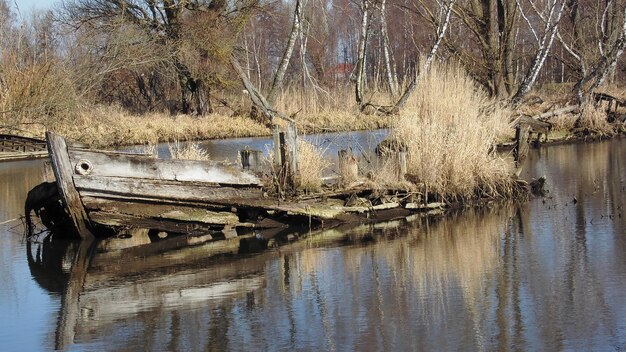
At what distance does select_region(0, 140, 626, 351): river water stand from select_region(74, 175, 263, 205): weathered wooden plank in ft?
2.32

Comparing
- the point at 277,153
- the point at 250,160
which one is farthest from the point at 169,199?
the point at 277,153

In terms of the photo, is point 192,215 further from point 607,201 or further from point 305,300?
point 607,201

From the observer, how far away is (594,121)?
79.6 feet

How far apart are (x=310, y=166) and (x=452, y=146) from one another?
2116 mm

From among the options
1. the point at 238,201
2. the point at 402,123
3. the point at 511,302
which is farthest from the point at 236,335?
the point at 402,123

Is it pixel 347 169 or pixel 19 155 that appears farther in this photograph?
pixel 19 155

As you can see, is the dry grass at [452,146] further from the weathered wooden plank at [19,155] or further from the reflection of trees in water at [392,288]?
the weathered wooden plank at [19,155]

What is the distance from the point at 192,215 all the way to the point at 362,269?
3493 millimetres

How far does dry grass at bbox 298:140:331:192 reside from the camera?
1233 cm

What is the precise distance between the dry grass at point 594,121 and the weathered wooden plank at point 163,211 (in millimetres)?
15176

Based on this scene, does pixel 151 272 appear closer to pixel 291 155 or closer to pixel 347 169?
pixel 291 155

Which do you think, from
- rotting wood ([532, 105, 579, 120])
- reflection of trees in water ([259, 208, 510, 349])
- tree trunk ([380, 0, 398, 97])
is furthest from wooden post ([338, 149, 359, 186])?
rotting wood ([532, 105, 579, 120])

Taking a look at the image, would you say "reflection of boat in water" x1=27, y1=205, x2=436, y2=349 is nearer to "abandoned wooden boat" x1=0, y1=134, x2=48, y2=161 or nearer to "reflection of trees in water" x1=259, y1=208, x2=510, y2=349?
"reflection of trees in water" x1=259, y1=208, x2=510, y2=349

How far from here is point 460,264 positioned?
9000 millimetres
